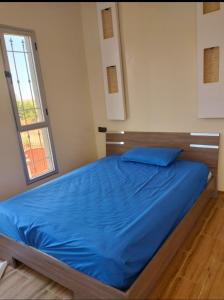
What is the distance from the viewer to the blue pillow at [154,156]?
2832 millimetres

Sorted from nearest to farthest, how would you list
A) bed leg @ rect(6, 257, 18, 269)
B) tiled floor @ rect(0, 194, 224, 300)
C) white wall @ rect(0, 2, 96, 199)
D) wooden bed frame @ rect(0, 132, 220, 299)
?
wooden bed frame @ rect(0, 132, 220, 299), tiled floor @ rect(0, 194, 224, 300), bed leg @ rect(6, 257, 18, 269), white wall @ rect(0, 2, 96, 199)

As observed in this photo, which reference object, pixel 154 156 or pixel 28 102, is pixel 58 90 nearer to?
pixel 28 102

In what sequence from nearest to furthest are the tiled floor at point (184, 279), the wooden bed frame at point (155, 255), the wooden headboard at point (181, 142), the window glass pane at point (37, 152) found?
the wooden bed frame at point (155, 255) → the tiled floor at point (184, 279) → the wooden headboard at point (181, 142) → the window glass pane at point (37, 152)

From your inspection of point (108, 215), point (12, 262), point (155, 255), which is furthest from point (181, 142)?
point (12, 262)

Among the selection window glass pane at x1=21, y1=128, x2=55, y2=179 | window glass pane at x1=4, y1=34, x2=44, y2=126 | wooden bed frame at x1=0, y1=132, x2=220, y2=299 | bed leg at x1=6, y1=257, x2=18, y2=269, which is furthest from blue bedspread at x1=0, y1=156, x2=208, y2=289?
window glass pane at x1=4, y1=34, x2=44, y2=126

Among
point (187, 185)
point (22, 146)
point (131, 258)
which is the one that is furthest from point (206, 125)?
point (22, 146)

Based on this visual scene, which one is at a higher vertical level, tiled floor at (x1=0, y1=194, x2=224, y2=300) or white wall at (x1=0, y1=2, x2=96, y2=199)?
white wall at (x1=0, y1=2, x2=96, y2=199)

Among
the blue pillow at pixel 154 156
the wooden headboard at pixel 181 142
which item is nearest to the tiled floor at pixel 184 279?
the blue pillow at pixel 154 156

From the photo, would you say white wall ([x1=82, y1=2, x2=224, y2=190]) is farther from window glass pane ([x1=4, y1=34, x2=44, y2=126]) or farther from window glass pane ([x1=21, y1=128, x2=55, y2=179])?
window glass pane ([x1=21, y1=128, x2=55, y2=179])

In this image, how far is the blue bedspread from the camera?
149cm

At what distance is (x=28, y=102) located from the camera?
305cm

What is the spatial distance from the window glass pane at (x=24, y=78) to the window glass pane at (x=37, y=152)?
17 centimetres

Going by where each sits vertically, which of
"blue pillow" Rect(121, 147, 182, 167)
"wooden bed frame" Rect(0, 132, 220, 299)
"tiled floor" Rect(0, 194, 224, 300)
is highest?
"blue pillow" Rect(121, 147, 182, 167)

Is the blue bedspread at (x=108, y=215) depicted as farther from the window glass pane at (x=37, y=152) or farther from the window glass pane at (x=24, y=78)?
the window glass pane at (x=24, y=78)
